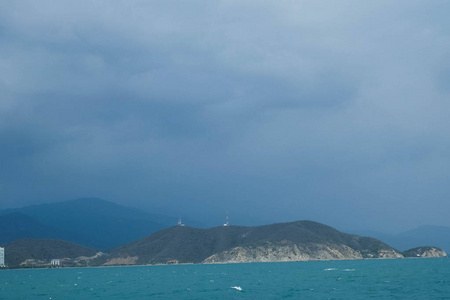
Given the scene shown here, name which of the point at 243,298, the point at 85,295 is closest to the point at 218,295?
the point at 243,298

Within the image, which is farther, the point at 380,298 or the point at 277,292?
the point at 277,292

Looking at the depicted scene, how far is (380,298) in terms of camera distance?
98438 mm

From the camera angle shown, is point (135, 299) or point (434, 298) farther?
point (135, 299)

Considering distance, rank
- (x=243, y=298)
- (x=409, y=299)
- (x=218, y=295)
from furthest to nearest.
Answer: (x=218, y=295), (x=243, y=298), (x=409, y=299)

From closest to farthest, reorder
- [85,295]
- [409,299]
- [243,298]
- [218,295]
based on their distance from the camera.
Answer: [409,299] < [243,298] < [218,295] < [85,295]

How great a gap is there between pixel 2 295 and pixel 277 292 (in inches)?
2700

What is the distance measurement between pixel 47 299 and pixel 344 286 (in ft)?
231

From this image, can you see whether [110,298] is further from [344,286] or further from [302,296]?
[344,286]

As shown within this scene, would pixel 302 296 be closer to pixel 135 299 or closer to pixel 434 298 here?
pixel 434 298

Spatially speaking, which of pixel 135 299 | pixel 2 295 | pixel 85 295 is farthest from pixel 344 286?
pixel 2 295

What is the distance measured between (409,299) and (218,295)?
39.6 meters

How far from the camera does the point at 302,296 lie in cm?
10369

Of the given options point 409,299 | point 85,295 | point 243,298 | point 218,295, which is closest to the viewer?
point 409,299

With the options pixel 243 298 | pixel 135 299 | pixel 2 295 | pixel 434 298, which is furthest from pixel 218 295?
pixel 2 295
